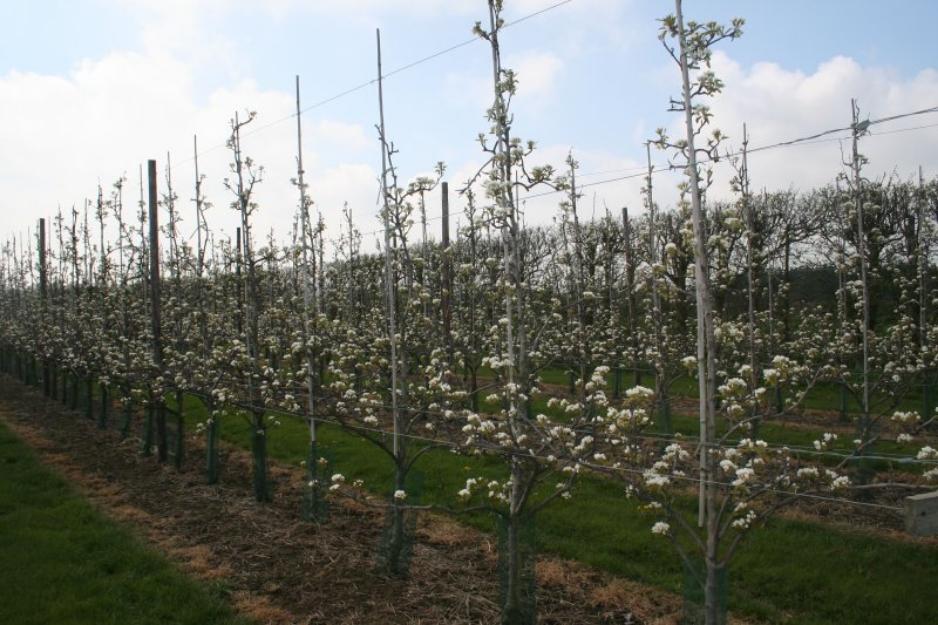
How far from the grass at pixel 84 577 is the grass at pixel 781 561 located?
10.9ft

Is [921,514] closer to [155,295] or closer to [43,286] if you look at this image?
[155,295]

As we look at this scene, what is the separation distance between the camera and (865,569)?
27.6 feet

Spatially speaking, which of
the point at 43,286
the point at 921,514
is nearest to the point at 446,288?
the point at 921,514

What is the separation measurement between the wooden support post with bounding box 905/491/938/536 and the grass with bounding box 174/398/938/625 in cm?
281

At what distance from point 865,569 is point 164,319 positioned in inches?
676

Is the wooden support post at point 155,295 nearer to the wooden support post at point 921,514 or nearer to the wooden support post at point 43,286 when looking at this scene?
the wooden support post at point 921,514

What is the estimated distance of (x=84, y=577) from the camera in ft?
27.4

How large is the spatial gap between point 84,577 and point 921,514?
8736 millimetres

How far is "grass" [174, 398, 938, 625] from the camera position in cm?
748

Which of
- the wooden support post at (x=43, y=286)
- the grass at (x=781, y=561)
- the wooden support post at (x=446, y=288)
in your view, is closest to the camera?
the grass at (x=781, y=561)

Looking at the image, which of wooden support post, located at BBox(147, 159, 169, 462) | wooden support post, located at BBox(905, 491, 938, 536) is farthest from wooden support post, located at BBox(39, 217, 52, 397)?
wooden support post, located at BBox(905, 491, 938, 536)

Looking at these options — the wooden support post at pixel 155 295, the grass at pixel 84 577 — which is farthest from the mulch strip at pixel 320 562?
the wooden support post at pixel 155 295

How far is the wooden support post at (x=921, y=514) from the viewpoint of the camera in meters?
4.77

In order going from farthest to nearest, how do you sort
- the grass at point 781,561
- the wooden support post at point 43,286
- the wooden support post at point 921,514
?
the wooden support post at point 43,286
the grass at point 781,561
the wooden support post at point 921,514
